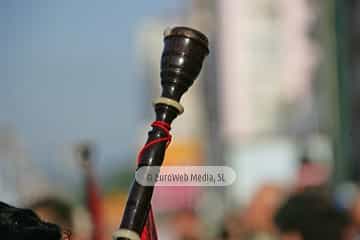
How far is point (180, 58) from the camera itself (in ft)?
7.28

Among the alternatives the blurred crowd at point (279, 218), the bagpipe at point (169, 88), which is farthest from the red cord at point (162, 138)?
the blurred crowd at point (279, 218)

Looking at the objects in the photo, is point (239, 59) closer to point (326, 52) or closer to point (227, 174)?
point (326, 52)

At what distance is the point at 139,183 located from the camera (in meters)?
2.15

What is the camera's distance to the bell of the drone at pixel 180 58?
2.21 m

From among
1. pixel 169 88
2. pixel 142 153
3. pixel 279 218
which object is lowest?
pixel 142 153

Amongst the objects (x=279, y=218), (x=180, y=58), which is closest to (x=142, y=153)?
(x=180, y=58)

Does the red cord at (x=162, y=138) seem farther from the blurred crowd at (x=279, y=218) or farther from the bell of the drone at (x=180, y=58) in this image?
the blurred crowd at (x=279, y=218)

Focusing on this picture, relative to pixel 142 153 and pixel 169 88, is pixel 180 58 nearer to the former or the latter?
pixel 169 88

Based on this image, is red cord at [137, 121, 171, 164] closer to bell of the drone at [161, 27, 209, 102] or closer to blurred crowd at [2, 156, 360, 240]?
bell of the drone at [161, 27, 209, 102]

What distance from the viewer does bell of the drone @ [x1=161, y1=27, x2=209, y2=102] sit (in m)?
2.21

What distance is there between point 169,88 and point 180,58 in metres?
0.06

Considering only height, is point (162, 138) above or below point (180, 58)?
below

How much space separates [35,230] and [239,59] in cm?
1997

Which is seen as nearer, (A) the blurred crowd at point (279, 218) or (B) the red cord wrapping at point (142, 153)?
(B) the red cord wrapping at point (142, 153)
